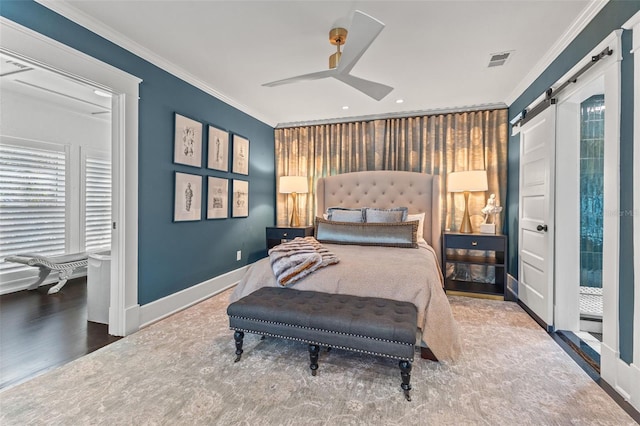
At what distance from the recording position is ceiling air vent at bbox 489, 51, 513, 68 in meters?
2.79

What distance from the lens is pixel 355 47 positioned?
6.67ft

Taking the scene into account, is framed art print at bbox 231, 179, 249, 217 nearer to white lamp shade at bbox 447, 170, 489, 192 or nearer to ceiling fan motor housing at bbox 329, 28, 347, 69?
ceiling fan motor housing at bbox 329, 28, 347, 69

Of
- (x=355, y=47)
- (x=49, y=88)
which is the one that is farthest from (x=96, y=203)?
(x=355, y=47)

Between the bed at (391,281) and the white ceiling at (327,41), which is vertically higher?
the white ceiling at (327,41)

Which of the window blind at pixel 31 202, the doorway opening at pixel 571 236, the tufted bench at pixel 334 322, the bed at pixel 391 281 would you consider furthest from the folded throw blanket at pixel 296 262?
the window blind at pixel 31 202

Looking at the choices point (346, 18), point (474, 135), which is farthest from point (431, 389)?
point (474, 135)

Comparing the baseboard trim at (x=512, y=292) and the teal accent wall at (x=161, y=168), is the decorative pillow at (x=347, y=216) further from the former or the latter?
the baseboard trim at (x=512, y=292)

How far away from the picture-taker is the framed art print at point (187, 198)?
3.18 metres

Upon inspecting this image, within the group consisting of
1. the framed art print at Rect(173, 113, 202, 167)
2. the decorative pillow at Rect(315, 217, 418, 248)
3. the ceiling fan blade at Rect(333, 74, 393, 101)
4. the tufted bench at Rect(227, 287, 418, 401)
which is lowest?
the tufted bench at Rect(227, 287, 418, 401)

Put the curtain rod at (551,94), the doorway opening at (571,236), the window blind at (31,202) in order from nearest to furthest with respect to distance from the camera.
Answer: the curtain rod at (551,94), the doorway opening at (571,236), the window blind at (31,202)

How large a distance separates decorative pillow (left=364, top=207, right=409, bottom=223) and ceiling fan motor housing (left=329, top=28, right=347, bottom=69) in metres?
2.10

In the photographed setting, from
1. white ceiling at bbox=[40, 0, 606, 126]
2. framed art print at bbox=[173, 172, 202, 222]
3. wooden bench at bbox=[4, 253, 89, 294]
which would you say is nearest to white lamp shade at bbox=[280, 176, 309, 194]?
white ceiling at bbox=[40, 0, 606, 126]

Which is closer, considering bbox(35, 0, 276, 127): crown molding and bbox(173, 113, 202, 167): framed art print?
bbox(35, 0, 276, 127): crown molding

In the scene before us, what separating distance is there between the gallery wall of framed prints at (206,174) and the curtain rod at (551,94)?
354 cm
